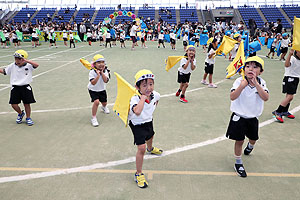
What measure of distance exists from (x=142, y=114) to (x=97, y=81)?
247cm

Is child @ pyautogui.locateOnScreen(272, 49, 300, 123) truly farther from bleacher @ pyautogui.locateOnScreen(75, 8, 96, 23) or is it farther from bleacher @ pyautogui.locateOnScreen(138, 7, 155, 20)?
bleacher @ pyautogui.locateOnScreen(75, 8, 96, 23)

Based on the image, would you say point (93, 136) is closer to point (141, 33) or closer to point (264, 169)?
point (264, 169)

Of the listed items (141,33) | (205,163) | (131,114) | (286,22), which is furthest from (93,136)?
(286,22)

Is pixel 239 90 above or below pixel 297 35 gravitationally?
below

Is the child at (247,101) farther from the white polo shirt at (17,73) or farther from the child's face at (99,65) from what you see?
the white polo shirt at (17,73)

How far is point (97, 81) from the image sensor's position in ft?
18.3

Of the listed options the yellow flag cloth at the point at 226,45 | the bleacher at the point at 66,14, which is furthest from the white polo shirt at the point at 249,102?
the bleacher at the point at 66,14

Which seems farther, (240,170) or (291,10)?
(291,10)

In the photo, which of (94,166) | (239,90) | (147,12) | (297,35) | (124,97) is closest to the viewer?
(239,90)

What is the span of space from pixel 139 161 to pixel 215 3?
56.1 metres

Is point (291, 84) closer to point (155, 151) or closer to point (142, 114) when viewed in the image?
point (155, 151)

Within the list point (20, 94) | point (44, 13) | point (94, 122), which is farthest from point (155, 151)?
point (44, 13)

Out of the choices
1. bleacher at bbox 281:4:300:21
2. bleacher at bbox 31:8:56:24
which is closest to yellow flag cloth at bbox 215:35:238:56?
bleacher at bbox 281:4:300:21

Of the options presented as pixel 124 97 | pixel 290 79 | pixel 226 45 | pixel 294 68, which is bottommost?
pixel 290 79
